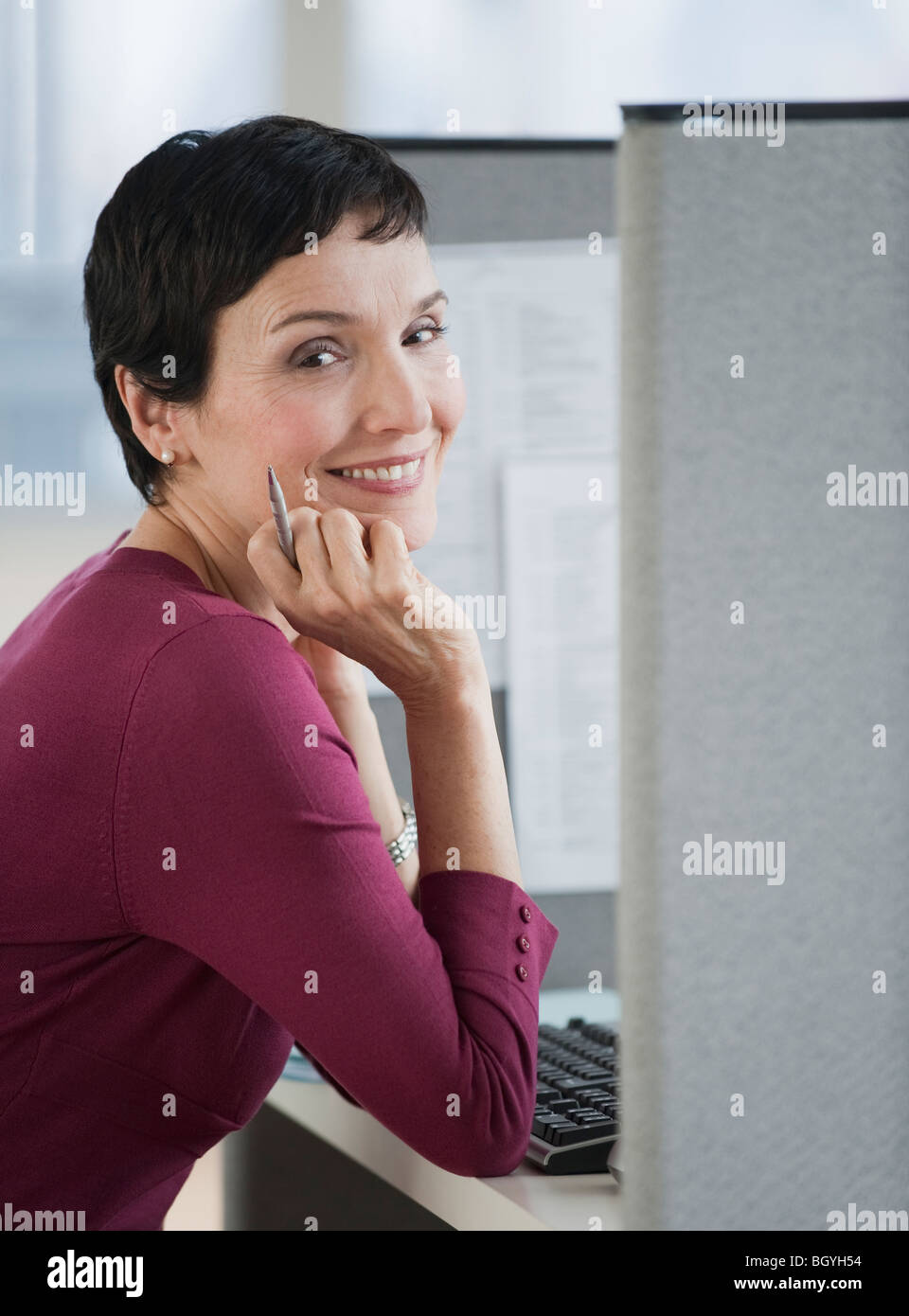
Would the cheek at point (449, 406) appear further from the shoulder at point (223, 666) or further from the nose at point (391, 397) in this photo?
the shoulder at point (223, 666)

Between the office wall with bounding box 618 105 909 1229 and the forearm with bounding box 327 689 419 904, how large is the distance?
0.46 m

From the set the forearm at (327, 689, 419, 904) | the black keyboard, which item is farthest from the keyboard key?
the forearm at (327, 689, 419, 904)

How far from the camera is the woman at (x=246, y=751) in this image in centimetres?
62

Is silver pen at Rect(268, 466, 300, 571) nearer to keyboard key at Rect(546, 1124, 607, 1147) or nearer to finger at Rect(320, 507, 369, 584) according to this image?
finger at Rect(320, 507, 369, 584)

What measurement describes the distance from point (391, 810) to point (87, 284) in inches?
17.4

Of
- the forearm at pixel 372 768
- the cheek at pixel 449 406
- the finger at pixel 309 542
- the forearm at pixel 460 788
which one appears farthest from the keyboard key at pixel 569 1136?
the cheek at pixel 449 406

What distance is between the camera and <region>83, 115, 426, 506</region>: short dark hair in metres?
0.73

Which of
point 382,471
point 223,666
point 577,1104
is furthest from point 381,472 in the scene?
point 577,1104

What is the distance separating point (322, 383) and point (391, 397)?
0.04 m

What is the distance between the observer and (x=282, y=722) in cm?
63

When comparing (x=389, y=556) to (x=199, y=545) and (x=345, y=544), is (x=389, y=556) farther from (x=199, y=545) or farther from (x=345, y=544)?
(x=199, y=545)

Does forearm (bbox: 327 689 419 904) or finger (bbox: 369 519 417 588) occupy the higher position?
finger (bbox: 369 519 417 588)
